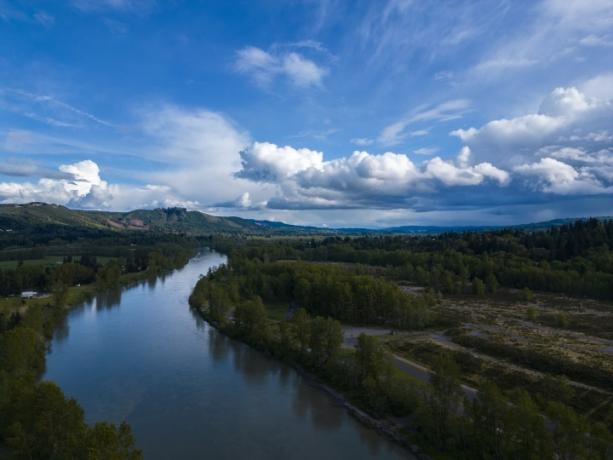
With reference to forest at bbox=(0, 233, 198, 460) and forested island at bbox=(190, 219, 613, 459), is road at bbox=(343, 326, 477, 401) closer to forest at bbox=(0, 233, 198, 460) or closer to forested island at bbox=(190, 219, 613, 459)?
forested island at bbox=(190, 219, 613, 459)

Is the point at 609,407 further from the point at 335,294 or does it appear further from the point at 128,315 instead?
the point at 128,315

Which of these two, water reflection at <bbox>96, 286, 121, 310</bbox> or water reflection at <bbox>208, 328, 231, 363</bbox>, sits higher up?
water reflection at <bbox>208, 328, 231, 363</bbox>

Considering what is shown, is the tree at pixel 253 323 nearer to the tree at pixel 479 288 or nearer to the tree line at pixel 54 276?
the tree line at pixel 54 276

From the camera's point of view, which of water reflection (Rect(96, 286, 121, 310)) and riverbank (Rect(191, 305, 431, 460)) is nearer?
riverbank (Rect(191, 305, 431, 460))

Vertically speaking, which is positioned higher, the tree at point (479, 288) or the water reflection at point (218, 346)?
the tree at point (479, 288)

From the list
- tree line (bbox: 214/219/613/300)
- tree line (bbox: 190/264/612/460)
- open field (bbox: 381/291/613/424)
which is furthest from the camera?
tree line (bbox: 214/219/613/300)

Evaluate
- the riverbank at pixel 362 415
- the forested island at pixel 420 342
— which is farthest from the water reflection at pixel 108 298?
the riverbank at pixel 362 415

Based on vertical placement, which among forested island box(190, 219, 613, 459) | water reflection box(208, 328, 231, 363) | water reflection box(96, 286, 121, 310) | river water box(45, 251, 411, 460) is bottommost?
water reflection box(96, 286, 121, 310)

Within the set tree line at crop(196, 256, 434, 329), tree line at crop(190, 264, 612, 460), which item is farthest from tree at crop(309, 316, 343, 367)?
tree line at crop(196, 256, 434, 329)

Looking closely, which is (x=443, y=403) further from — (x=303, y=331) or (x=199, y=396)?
(x=199, y=396)

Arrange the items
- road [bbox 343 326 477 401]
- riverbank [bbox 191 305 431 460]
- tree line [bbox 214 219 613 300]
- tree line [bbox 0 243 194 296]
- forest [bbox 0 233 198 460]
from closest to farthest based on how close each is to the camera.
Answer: forest [bbox 0 233 198 460] → riverbank [bbox 191 305 431 460] → road [bbox 343 326 477 401] → tree line [bbox 0 243 194 296] → tree line [bbox 214 219 613 300]
